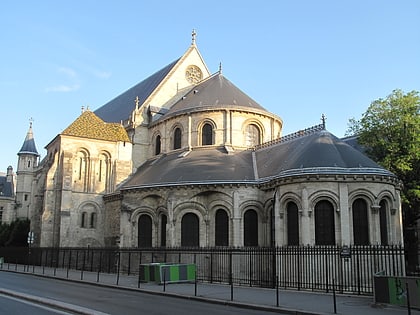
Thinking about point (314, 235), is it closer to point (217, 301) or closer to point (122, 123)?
point (217, 301)

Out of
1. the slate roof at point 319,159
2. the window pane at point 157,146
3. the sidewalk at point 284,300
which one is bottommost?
the sidewalk at point 284,300

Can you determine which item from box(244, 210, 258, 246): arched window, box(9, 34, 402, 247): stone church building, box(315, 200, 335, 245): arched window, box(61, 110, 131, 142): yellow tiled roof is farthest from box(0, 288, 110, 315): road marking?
Result: box(61, 110, 131, 142): yellow tiled roof

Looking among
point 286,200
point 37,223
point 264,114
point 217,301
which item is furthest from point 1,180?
point 217,301

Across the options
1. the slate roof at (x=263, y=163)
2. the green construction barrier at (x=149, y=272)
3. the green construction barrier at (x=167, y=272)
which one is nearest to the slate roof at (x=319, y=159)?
the slate roof at (x=263, y=163)

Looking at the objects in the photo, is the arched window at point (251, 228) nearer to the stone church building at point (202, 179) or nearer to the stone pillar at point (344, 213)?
the stone church building at point (202, 179)

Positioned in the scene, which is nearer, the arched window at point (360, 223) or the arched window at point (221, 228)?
the arched window at point (360, 223)

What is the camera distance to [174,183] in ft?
94.9

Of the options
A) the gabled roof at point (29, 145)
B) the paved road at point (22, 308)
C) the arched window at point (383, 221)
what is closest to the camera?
the paved road at point (22, 308)

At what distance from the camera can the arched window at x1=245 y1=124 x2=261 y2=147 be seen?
114ft

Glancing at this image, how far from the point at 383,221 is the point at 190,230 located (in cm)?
1120

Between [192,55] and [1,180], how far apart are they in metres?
54.3

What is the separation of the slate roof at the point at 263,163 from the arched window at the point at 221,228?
212 centimetres

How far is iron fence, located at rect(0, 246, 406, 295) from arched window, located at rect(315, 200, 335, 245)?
1.60 meters

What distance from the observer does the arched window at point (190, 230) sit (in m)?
28.6
